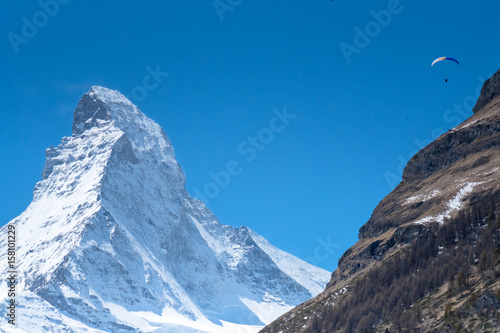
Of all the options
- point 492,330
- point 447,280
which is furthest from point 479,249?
point 492,330

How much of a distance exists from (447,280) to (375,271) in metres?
32.7

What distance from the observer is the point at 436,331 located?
144250 millimetres

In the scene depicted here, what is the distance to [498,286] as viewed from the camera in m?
140

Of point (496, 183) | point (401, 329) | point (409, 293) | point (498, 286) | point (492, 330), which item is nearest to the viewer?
point (492, 330)

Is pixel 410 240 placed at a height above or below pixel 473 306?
above

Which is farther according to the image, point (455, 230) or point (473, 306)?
point (455, 230)

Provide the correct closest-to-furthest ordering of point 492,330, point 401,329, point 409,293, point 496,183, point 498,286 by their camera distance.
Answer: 1. point 492,330
2. point 498,286
3. point 401,329
4. point 409,293
5. point 496,183

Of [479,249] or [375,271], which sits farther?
[375,271]

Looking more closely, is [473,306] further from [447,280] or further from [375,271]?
[375,271]

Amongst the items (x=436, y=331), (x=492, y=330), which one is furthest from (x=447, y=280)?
(x=492, y=330)

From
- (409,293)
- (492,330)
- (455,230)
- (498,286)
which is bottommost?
(492,330)

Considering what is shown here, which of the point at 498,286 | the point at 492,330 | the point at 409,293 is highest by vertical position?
the point at 409,293

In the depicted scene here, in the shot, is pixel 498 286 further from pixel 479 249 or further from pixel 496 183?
pixel 496 183

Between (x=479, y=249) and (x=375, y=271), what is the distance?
38050mm
